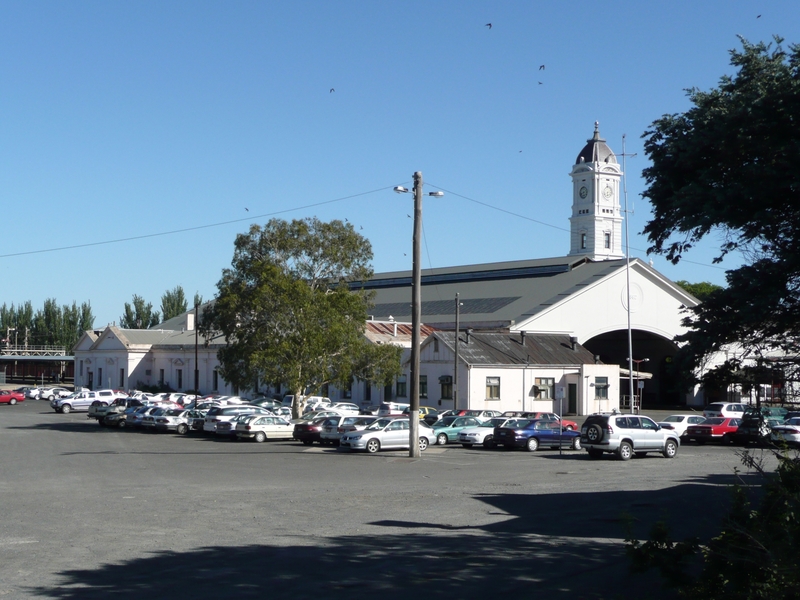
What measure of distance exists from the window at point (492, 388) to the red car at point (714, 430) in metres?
17.9

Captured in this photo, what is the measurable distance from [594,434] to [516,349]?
30.0 m

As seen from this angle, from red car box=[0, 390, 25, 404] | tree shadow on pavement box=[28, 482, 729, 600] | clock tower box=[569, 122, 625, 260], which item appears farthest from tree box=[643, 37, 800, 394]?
clock tower box=[569, 122, 625, 260]

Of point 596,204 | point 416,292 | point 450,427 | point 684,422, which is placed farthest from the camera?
point 596,204

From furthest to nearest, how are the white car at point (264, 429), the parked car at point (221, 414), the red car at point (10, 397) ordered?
the red car at point (10, 397), the parked car at point (221, 414), the white car at point (264, 429)

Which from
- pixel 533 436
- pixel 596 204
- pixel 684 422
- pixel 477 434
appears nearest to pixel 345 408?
pixel 477 434

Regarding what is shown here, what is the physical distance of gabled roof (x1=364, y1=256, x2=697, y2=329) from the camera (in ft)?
234

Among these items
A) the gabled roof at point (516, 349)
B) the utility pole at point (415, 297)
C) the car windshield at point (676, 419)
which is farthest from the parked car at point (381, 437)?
the gabled roof at point (516, 349)

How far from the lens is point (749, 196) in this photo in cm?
1159

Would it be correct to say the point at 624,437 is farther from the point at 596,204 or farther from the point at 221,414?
the point at 596,204

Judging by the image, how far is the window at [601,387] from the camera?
63.2 m

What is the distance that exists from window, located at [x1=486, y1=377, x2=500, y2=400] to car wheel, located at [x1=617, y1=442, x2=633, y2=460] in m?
26.2

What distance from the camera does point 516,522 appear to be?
16406 mm

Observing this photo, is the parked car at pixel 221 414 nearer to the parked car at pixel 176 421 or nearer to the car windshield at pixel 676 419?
the parked car at pixel 176 421

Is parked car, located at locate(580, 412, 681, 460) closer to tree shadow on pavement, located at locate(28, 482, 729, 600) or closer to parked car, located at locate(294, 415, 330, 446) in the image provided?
parked car, located at locate(294, 415, 330, 446)
